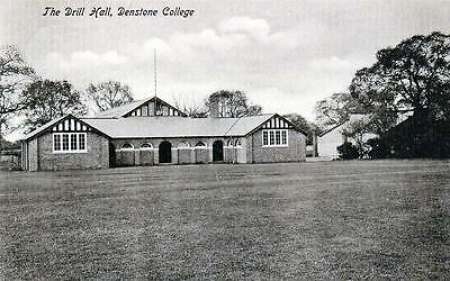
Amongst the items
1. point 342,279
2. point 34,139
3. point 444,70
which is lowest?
point 342,279

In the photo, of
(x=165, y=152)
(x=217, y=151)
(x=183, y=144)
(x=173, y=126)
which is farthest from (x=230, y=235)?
(x=217, y=151)

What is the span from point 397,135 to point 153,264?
39968 millimetres

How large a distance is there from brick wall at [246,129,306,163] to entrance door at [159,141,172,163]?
675 cm

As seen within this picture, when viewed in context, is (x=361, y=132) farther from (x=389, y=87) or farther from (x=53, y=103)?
Answer: (x=53, y=103)

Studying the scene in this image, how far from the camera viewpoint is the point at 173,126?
144ft

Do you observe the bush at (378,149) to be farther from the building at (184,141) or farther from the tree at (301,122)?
the tree at (301,122)

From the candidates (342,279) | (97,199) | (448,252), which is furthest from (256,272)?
(97,199)

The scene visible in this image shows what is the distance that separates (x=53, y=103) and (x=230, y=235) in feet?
168

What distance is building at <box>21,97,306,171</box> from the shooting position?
3694cm

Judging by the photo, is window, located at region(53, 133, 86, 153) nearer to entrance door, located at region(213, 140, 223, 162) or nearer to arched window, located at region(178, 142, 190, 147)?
arched window, located at region(178, 142, 190, 147)

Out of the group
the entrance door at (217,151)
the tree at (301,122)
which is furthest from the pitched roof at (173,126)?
the tree at (301,122)

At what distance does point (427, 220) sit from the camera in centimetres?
1083

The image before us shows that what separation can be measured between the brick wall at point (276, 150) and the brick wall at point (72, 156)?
11.3 meters

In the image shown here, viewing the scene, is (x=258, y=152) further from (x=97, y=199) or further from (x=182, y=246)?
(x=182, y=246)
